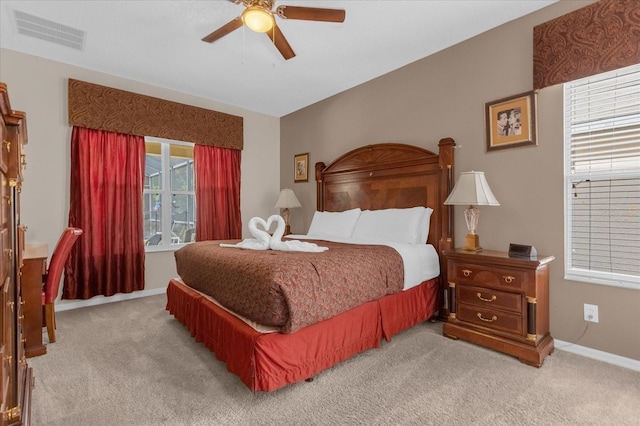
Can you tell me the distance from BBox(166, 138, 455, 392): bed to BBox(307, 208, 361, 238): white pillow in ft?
0.76

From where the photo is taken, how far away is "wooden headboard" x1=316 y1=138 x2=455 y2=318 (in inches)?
119

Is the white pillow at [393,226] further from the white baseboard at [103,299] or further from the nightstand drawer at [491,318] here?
the white baseboard at [103,299]

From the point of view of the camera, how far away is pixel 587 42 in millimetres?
2207

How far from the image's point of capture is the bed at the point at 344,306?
1.76m

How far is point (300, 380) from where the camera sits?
1.87m

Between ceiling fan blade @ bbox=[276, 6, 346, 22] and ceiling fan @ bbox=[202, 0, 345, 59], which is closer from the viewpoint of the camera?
ceiling fan @ bbox=[202, 0, 345, 59]

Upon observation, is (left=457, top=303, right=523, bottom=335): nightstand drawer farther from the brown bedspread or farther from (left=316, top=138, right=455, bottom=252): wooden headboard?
(left=316, top=138, right=455, bottom=252): wooden headboard

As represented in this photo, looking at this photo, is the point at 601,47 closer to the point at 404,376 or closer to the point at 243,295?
the point at 404,376

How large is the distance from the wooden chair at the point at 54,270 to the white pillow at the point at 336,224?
7.75ft

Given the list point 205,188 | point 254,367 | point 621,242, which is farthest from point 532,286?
point 205,188

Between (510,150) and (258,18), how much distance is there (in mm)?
2245

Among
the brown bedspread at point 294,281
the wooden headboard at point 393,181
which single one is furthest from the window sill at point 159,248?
the wooden headboard at point 393,181

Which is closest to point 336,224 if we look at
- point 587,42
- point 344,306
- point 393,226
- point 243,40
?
point 393,226

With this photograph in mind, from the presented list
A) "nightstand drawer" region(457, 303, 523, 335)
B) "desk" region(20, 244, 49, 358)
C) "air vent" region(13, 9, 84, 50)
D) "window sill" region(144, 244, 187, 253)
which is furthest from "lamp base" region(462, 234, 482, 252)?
"air vent" region(13, 9, 84, 50)
